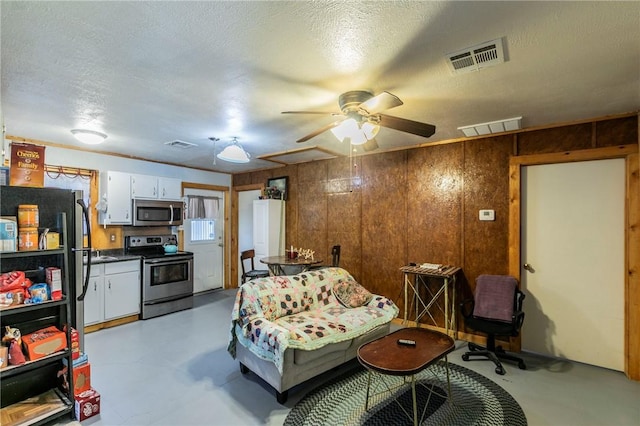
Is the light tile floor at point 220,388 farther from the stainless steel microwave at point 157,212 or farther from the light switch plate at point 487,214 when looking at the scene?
the stainless steel microwave at point 157,212

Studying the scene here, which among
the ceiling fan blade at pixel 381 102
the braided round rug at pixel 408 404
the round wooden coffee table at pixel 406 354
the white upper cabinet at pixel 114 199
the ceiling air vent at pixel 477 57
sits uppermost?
the ceiling air vent at pixel 477 57

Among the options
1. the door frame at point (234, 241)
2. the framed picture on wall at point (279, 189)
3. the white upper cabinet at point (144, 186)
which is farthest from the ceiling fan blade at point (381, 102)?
the door frame at point (234, 241)

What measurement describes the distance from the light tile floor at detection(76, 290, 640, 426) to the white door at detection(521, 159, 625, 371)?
0.25m

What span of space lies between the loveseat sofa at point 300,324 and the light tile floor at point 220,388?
0.22 metres

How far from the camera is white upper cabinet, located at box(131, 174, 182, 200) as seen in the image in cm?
479

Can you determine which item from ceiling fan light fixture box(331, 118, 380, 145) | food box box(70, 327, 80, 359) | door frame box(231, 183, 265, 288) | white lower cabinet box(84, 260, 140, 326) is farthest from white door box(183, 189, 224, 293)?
ceiling fan light fixture box(331, 118, 380, 145)

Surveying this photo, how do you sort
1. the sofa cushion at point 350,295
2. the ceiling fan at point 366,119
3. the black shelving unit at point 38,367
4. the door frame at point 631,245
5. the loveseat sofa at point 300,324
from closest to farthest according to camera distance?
the black shelving unit at point 38,367, the ceiling fan at point 366,119, the loveseat sofa at point 300,324, the door frame at point 631,245, the sofa cushion at point 350,295

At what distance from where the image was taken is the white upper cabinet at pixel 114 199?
14.9 ft

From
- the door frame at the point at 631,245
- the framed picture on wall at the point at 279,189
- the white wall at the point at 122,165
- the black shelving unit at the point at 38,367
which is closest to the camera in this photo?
the black shelving unit at the point at 38,367

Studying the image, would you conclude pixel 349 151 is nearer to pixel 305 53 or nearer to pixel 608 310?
pixel 305 53

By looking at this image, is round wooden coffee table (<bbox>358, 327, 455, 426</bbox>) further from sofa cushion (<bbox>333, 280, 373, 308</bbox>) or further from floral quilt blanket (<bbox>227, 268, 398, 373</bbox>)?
sofa cushion (<bbox>333, 280, 373, 308</bbox>)

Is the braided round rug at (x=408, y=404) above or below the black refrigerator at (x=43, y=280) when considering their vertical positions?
below

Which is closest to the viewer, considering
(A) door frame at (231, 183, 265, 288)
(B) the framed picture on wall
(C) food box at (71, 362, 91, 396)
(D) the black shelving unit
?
(D) the black shelving unit

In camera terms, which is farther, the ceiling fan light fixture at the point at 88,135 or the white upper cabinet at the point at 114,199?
the white upper cabinet at the point at 114,199
